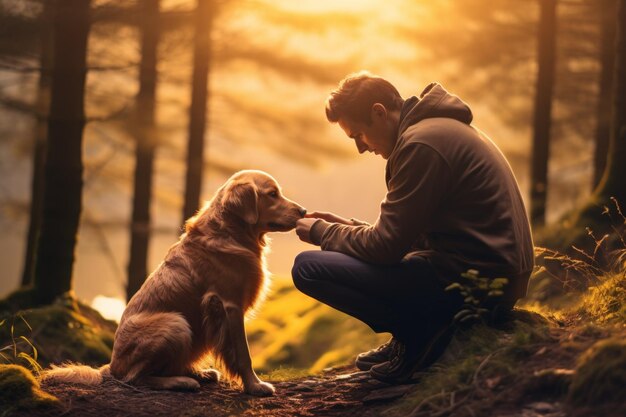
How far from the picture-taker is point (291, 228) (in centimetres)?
489

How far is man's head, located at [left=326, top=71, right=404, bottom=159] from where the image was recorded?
438 centimetres

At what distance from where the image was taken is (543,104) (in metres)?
10.3

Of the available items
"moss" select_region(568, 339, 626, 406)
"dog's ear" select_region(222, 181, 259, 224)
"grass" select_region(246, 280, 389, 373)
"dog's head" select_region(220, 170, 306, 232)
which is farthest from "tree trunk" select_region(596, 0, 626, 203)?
"moss" select_region(568, 339, 626, 406)

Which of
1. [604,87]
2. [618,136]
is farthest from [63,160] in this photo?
[604,87]

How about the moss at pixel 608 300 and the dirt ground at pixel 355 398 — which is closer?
→ the dirt ground at pixel 355 398

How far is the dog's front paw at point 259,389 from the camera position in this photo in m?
4.64

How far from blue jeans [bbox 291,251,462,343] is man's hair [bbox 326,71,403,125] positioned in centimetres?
85

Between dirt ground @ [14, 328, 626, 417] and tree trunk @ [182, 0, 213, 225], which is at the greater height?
tree trunk @ [182, 0, 213, 225]

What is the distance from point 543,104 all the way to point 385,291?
6.98 m

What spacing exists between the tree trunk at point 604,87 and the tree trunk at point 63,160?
7.65m

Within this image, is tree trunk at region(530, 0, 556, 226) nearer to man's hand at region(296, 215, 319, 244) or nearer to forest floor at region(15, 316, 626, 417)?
forest floor at region(15, 316, 626, 417)

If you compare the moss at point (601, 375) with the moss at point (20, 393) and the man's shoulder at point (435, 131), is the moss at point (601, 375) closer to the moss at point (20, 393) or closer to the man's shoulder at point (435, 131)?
the man's shoulder at point (435, 131)

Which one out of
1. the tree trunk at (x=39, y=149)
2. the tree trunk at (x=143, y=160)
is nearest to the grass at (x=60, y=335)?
the tree trunk at (x=39, y=149)

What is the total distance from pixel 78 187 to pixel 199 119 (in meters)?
3.36
